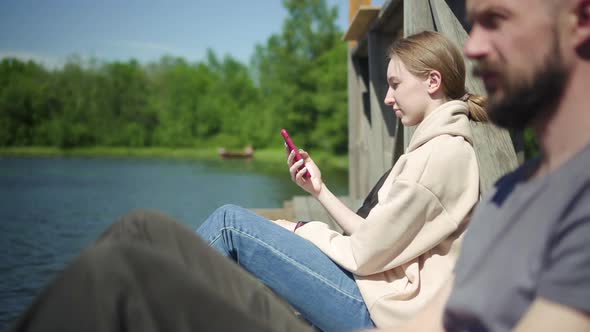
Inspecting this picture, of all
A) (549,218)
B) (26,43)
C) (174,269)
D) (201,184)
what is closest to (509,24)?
(549,218)

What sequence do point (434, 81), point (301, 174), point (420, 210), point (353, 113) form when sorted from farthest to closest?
point (353, 113)
point (301, 174)
point (434, 81)
point (420, 210)

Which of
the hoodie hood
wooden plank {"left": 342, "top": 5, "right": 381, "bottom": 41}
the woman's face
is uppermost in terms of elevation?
wooden plank {"left": 342, "top": 5, "right": 381, "bottom": 41}

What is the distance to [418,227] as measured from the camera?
2084 mm

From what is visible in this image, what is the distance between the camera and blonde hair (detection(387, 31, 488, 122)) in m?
2.31

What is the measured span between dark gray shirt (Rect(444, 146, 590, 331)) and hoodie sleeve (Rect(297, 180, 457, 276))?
68 centimetres

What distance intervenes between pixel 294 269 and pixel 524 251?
1159mm

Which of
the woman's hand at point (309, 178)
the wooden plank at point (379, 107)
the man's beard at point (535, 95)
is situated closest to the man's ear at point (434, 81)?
the woman's hand at point (309, 178)

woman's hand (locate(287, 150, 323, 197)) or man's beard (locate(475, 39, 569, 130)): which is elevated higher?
man's beard (locate(475, 39, 569, 130))

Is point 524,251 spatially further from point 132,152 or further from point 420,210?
point 132,152

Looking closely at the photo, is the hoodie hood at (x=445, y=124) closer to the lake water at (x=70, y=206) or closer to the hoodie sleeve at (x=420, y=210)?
the hoodie sleeve at (x=420, y=210)

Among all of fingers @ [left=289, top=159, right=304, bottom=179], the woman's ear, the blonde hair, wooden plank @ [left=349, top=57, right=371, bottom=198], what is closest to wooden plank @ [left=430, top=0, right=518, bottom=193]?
the blonde hair

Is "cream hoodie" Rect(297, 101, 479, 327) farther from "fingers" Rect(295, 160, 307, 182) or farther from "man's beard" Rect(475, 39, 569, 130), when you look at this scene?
"man's beard" Rect(475, 39, 569, 130)

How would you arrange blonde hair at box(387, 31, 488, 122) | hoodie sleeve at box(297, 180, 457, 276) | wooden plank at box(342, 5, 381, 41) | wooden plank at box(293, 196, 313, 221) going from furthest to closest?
wooden plank at box(293, 196, 313, 221) → wooden plank at box(342, 5, 381, 41) → blonde hair at box(387, 31, 488, 122) → hoodie sleeve at box(297, 180, 457, 276)

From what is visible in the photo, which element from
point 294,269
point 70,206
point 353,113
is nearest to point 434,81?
point 294,269
